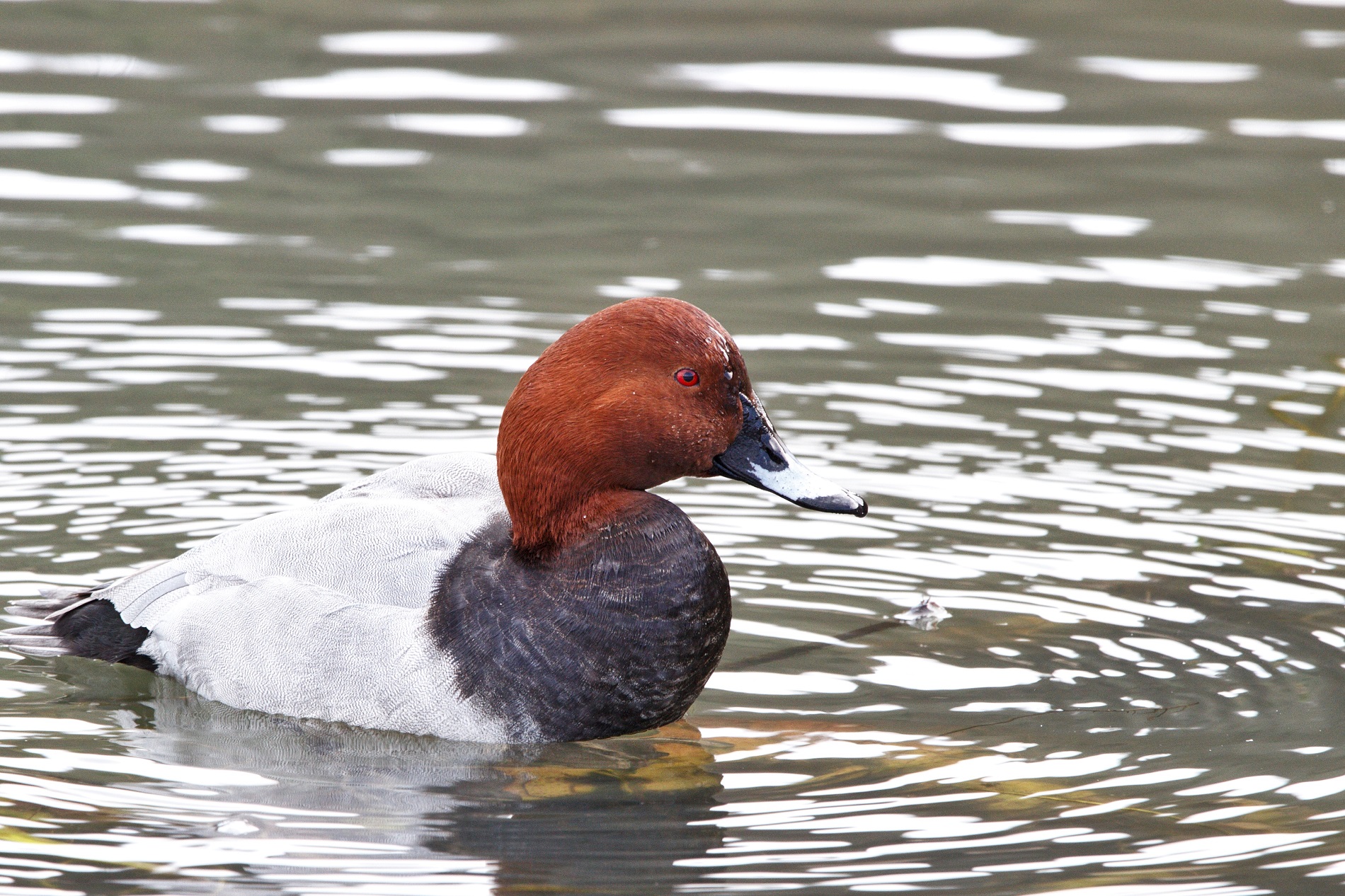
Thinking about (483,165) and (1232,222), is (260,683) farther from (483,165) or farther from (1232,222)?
(1232,222)

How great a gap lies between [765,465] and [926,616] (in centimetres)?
112

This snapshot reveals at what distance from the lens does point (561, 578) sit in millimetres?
5551

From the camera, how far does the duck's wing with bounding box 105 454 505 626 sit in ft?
18.6

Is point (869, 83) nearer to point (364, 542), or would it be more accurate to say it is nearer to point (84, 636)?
point (364, 542)

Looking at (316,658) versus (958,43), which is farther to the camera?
(958,43)

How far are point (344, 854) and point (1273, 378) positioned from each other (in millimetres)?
5305

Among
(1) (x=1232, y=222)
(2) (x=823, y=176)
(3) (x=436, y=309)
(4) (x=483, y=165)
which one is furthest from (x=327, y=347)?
(1) (x=1232, y=222)

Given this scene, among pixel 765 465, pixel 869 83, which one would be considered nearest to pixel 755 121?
pixel 869 83

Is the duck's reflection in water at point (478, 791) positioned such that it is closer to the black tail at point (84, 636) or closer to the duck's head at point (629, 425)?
the black tail at point (84, 636)

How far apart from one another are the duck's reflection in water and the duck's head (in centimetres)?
66

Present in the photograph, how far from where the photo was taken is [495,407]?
8281mm

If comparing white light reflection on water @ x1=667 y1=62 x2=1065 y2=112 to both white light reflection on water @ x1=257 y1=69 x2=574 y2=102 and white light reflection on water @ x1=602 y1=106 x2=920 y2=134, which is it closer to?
white light reflection on water @ x1=602 y1=106 x2=920 y2=134

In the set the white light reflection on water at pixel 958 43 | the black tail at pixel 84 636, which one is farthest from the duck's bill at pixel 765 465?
the white light reflection on water at pixel 958 43

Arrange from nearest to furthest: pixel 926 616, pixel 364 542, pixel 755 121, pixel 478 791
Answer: pixel 478 791 < pixel 364 542 < pixel 926 616 < pixel 755 121
